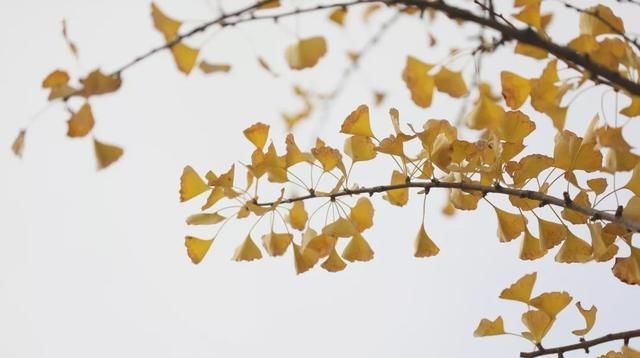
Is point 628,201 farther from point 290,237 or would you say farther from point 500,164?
point 290,237

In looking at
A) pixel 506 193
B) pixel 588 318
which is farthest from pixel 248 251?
pixel 588 318

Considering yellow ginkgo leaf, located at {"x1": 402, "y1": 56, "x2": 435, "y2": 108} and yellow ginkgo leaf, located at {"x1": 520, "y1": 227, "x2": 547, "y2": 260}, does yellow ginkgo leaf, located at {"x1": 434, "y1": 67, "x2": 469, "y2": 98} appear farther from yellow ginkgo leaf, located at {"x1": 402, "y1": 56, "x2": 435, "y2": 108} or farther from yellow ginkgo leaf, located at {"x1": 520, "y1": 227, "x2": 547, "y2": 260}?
yellow ginkgo leaf, located at {"x1": 520, "y1": 227, "x2": 547, "y2": 260}

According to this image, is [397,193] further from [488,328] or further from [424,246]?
[488,328]

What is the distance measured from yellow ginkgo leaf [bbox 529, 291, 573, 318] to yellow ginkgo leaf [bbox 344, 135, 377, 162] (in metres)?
0.23

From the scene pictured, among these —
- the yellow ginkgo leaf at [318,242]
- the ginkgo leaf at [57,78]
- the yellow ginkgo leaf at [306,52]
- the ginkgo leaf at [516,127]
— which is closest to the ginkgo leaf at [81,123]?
the ginkgo leaf at [57,78]

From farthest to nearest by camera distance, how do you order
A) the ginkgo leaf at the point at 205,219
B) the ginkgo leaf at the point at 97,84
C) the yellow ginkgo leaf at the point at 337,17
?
the ginkgo leaf at the point at 205,219, the yellow ginkgo leaf at the point at 337,17, the ginkgo leaf at the point at 97,84

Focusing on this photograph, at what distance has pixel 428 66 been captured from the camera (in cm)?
52

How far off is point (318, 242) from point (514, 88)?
25cm

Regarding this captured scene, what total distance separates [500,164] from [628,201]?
12 centimetres

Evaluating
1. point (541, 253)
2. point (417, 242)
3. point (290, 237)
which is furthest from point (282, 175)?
point (541, 253)

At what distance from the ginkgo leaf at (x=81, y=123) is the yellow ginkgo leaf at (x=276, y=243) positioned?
0.82 feet

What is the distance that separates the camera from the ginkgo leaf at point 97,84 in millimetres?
442

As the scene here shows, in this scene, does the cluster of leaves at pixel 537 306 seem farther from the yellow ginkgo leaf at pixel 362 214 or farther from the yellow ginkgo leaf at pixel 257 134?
the yellow ginkgo leaf at pixel 257 134

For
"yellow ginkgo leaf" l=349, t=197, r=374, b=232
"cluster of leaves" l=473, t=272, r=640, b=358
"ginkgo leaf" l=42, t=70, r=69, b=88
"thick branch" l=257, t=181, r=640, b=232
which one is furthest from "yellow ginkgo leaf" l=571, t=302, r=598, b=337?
"ginkgo leaf" l=42, t=70, r=69, b=88
